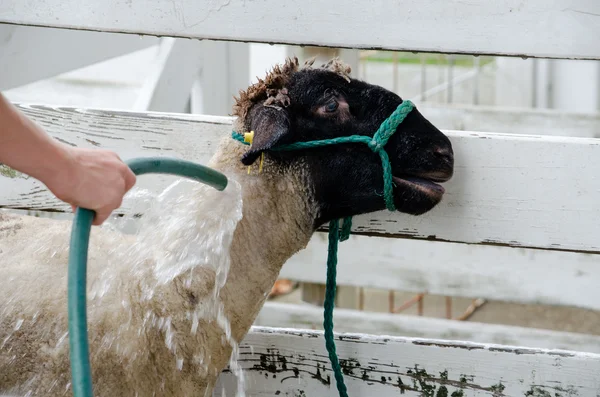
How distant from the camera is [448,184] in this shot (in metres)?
2.34

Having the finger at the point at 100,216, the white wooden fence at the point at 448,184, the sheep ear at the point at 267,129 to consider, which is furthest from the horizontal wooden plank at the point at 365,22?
→ the finger at the point at 100,216

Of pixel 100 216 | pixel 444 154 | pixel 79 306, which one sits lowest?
pixel 79 306

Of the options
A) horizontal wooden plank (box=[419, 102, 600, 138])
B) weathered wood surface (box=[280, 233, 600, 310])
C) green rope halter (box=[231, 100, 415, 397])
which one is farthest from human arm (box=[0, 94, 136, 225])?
horizontal wooden plank (box=[419, 102, 600, 138])

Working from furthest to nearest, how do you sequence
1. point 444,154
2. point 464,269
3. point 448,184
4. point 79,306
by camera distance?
point 464,269, point 448,184, point 444,154, point 79,306

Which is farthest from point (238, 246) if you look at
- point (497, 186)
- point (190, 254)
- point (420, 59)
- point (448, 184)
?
point (420, 59)

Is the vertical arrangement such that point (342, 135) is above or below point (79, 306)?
above

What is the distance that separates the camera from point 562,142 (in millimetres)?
2250

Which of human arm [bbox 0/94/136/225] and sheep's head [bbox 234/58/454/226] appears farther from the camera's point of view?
sheep's head [bbox 234/58/454/226]

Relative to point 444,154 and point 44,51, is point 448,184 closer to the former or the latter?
point 444,154

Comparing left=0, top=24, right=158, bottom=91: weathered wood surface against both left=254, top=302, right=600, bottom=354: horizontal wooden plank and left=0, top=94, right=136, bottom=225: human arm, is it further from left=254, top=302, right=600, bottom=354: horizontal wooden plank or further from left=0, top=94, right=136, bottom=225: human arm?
left=254, top=302, right=600, bottom=354: horizontal wooden plank

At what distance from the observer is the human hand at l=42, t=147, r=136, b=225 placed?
59.2 inches

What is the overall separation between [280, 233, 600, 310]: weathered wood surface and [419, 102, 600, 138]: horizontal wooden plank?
1.65 m

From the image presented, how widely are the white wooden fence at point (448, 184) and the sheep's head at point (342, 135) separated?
0.10 m

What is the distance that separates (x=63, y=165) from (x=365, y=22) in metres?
1.09
